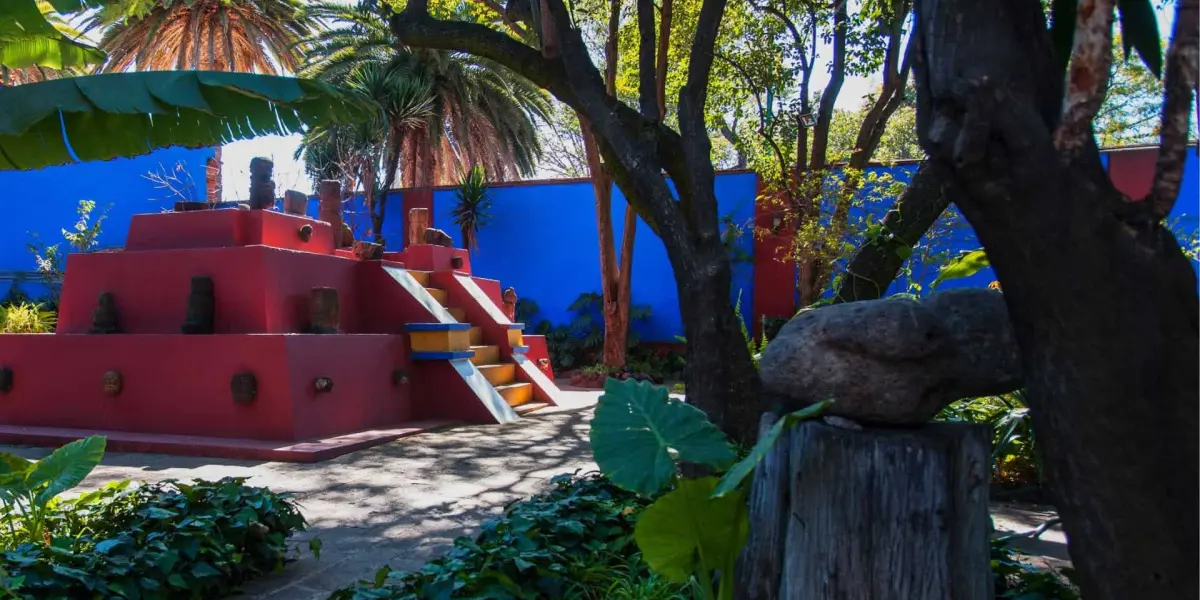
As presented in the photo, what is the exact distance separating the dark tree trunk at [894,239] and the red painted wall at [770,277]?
9056 millimetres

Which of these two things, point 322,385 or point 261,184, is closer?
point 322,385

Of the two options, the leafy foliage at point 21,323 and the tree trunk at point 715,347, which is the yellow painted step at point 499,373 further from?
the leafy foliage at point 21,323

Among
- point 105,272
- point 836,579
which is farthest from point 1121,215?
point 105,272

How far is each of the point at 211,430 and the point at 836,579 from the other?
20.3 feet

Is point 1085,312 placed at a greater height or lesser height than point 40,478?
greater

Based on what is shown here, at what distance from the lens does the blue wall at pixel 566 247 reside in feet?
48.8

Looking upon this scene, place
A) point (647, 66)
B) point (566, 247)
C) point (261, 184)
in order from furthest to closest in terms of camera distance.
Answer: point (566, 247) < point (261, 184) < point (647, 66)

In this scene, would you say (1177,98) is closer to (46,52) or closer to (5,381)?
(46,52)

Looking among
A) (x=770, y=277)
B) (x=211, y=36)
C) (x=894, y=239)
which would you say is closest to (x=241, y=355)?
(x=894, y=239)

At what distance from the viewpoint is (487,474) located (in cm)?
575

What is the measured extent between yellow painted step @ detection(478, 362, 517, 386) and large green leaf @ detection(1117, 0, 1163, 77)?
25.1ft

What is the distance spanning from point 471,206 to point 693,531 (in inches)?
581

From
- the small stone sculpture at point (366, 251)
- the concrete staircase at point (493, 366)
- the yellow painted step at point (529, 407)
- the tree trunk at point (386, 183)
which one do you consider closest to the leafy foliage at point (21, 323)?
the small stone sculpture at point (366, 251)

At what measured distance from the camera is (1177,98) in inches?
60.3
